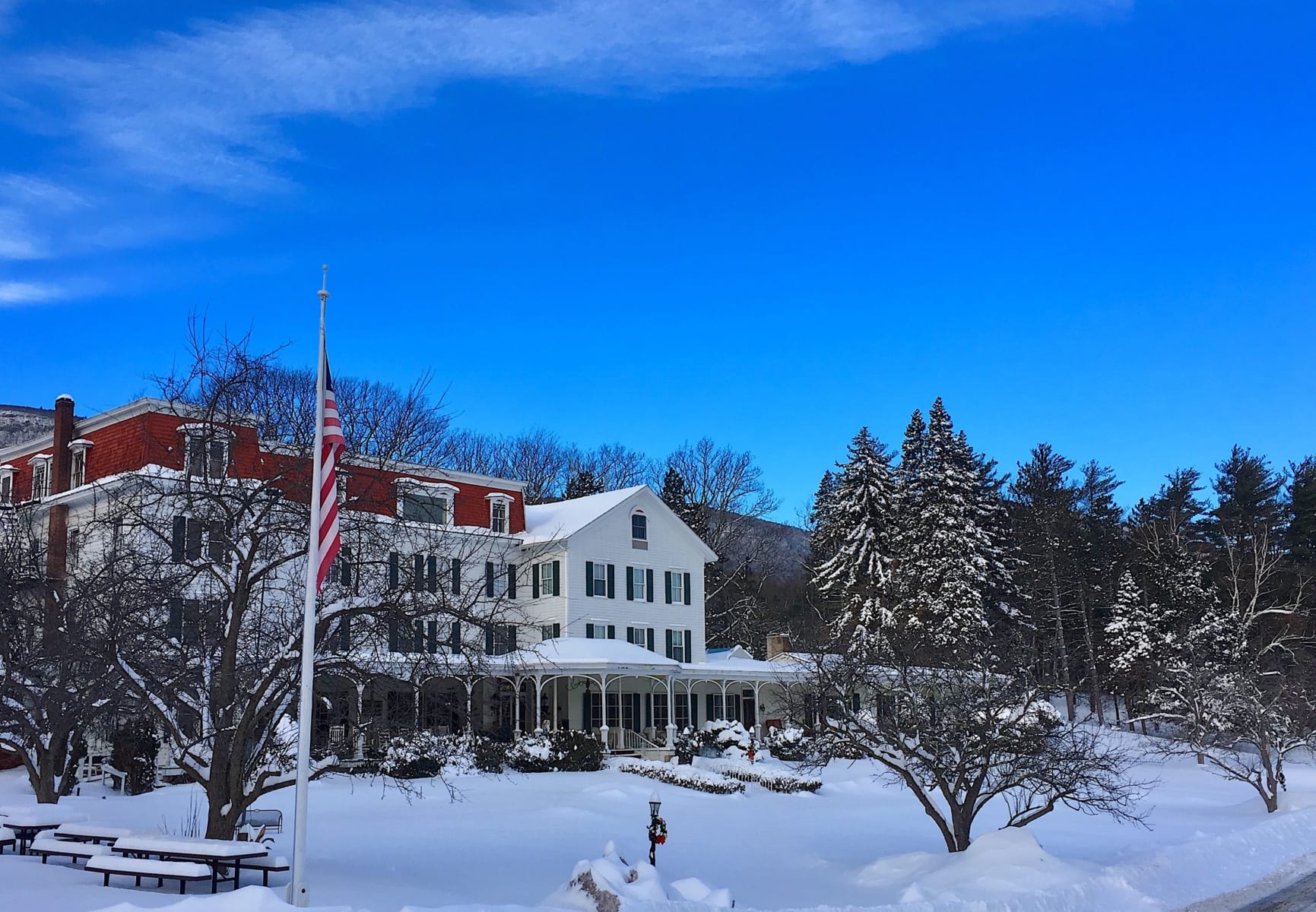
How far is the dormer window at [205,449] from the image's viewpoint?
52.3 feet

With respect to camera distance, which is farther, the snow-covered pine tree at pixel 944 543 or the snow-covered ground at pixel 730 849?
the snow-covered pine tree at pixel 944 543

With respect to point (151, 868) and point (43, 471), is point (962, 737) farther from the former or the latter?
point (43, 471)

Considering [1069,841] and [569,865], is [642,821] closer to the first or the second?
[569,865]

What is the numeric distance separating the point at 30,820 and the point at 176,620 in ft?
12.4

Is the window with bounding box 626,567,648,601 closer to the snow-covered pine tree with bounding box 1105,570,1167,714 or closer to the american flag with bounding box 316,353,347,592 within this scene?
the snow-covered pine tree with bounding box 1105,570,1167,714

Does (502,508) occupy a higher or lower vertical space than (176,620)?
higher

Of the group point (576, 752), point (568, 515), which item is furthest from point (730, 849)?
point (568, 515)

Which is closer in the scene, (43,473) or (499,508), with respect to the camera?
(43,473)

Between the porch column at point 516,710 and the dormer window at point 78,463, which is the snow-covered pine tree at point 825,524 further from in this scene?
the dormer window at point 78,463

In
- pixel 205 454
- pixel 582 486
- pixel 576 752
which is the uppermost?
pixel 582 486

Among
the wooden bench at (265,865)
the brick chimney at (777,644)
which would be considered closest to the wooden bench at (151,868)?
the wooden bench at (265,865)

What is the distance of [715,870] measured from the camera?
18.3 meters

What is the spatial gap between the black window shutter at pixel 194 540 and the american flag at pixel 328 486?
166 inches

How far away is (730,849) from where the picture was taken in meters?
20.9
